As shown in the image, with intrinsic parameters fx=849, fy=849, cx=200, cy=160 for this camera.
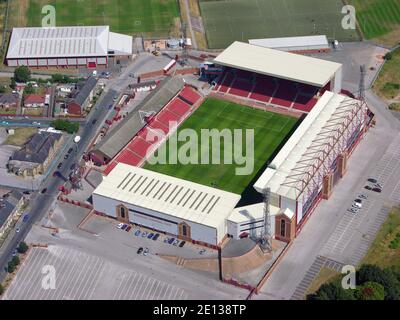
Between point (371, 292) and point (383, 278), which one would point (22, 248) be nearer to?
point (371, 292)

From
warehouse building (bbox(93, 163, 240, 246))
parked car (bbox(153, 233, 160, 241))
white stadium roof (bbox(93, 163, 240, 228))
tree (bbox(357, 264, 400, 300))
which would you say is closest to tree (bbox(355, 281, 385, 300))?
tree (bbox(357, 264, 400, 300))

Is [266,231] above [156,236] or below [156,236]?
above

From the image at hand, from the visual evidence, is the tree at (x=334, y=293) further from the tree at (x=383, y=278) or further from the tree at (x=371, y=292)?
the tree at (x=383, y=278)

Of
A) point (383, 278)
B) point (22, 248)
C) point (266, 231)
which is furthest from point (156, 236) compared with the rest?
point (383, 278)

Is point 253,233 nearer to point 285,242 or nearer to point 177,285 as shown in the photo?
point 285,242

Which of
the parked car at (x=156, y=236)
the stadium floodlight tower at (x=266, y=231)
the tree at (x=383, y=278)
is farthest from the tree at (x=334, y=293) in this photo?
the parked car at (x=156, y=236)
